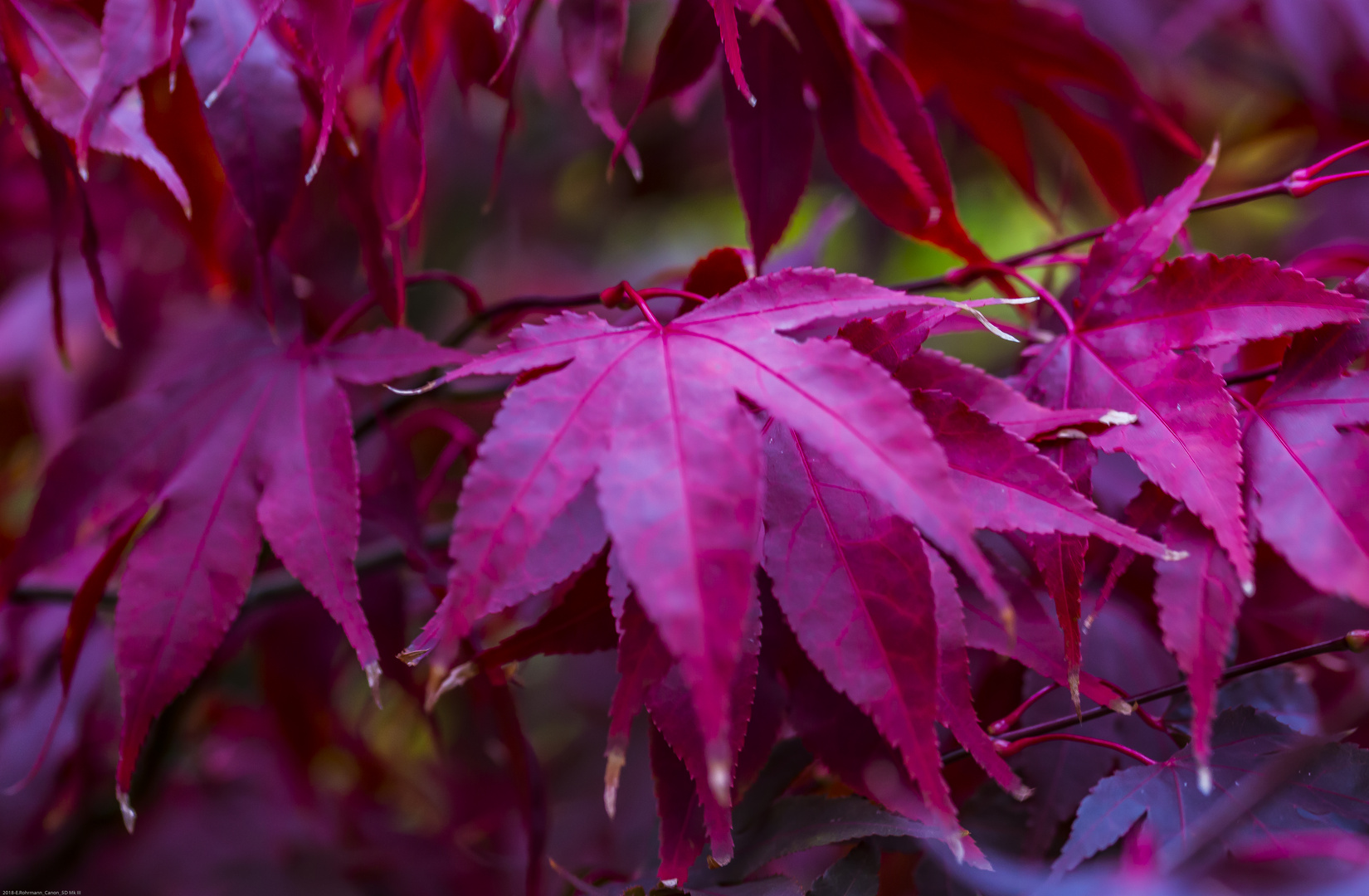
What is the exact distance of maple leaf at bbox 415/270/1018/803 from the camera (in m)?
0.30

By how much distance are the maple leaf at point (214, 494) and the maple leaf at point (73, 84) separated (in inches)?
4.8

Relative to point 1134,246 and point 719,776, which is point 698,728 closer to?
point 719,776

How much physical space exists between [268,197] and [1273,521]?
1.70 feet

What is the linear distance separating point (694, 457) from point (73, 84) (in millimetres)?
446

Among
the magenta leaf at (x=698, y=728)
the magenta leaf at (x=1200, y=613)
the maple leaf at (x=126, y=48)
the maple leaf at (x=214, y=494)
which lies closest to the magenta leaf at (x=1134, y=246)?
the magenta leaf at (x=1200, y=613)

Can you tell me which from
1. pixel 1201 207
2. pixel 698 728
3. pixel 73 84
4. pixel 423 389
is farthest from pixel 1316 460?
pixel 73 84

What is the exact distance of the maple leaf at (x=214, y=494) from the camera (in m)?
0.45

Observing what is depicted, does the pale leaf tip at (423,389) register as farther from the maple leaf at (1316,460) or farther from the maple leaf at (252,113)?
the maple leaf at (1316,460)

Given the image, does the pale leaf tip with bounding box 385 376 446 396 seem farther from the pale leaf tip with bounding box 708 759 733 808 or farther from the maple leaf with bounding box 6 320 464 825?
the pale leaf tip with bounding box 708 759 733 808

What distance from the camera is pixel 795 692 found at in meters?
0.47

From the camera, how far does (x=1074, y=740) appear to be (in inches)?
18.9

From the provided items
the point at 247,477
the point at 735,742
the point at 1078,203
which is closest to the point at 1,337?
the point at 247,477

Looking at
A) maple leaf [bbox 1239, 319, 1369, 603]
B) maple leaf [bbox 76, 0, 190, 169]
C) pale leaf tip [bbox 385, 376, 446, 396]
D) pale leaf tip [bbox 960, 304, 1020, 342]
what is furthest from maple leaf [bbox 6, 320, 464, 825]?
maple leaf [bbox 1239, 319, 1369, 603]

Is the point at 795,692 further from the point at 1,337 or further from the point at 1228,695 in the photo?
the point at 1,337
